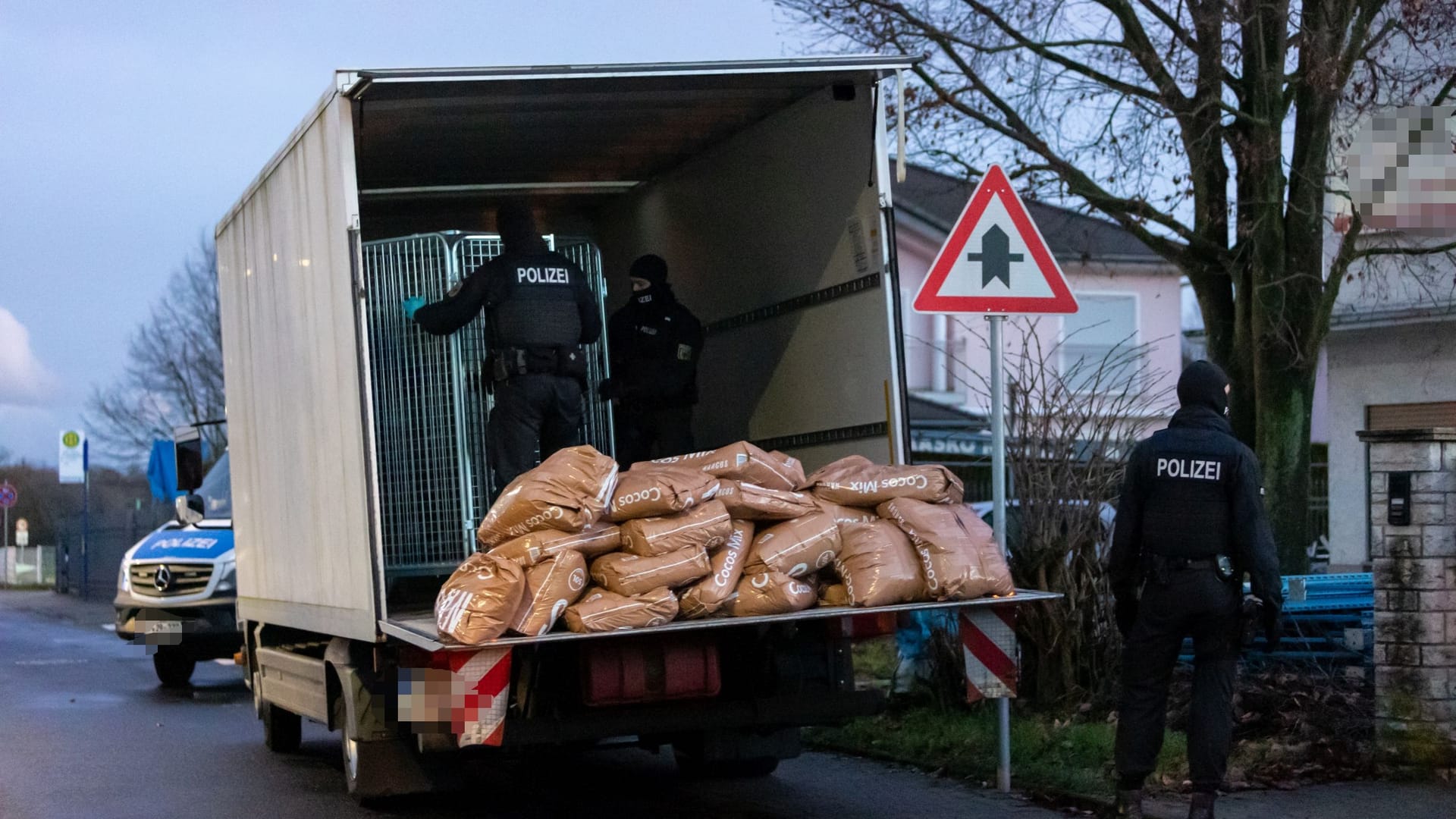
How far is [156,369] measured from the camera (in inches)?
1544

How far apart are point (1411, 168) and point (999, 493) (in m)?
3.85

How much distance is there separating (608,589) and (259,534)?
419 cm

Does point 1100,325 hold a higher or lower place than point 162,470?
higher

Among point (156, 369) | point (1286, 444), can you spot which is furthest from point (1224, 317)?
point (156, 369)

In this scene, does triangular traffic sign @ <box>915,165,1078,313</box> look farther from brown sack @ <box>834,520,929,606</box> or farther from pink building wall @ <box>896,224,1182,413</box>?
pink building wall @ <box>896,224,1182,413</box>

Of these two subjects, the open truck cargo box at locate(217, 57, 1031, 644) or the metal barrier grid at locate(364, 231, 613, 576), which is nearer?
the open truck cargo box at locate(217, 57, 1031, 644)

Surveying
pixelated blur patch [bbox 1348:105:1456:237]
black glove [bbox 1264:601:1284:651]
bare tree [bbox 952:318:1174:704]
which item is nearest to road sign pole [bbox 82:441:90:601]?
bare tree [bbox 952:318:1174:704]

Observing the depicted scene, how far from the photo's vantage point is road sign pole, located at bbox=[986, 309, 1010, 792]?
7.46 metres

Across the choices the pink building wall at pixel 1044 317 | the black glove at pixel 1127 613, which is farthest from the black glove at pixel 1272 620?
the pink building wall at pixel 1044 317

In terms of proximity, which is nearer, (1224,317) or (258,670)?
(258,670)

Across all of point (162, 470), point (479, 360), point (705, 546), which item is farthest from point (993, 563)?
point (162, 470)

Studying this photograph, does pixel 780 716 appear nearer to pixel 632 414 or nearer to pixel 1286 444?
pixel 632 414

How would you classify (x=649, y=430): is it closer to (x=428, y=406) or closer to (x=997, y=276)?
(x=428, y=406)

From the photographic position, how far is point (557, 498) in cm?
614
